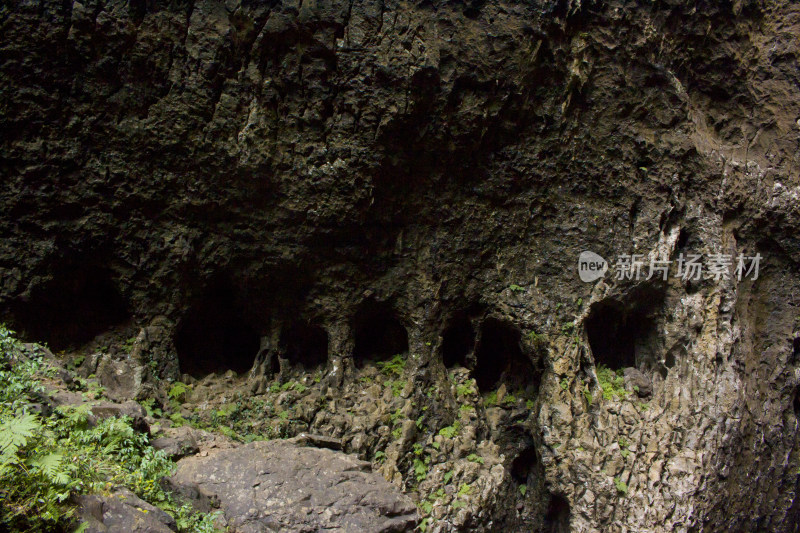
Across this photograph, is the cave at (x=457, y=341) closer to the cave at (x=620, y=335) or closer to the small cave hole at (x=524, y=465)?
the small cave hole at (x=524, y=465)

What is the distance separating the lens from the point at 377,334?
9805 mm

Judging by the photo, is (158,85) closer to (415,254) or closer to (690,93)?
(415,254)

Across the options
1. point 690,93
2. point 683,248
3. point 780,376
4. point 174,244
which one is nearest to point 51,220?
point 174,244

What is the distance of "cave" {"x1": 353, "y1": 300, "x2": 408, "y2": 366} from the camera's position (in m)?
9.36

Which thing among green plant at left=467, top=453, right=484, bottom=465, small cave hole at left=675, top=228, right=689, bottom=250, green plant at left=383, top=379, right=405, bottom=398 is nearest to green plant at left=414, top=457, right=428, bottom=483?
green plant at left=467, top=453, right=484, bottom=465

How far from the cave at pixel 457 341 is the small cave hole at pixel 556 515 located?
8.14 ft

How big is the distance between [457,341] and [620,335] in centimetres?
279

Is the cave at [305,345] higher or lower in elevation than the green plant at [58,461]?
higher

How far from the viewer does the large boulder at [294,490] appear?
5785mm

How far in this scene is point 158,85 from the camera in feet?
26.4

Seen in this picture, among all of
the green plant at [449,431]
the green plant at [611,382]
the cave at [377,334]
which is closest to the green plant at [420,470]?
the green plant at [449,431]

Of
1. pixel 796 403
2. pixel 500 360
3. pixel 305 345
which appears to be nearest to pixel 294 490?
pixel 305 345

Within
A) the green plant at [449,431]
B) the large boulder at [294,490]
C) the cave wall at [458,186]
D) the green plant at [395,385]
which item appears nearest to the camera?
the large boulder at [294,490]

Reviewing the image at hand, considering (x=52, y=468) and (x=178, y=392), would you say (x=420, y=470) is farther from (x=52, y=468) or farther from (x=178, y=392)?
(x=52, y=468)
